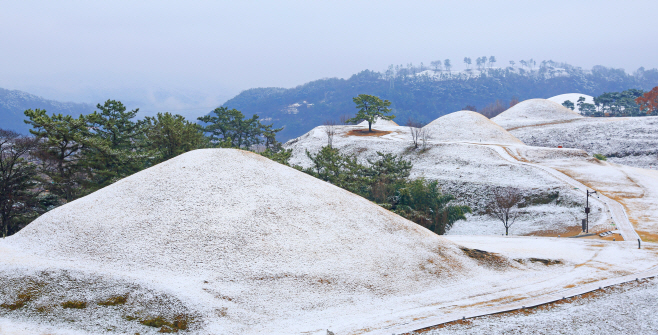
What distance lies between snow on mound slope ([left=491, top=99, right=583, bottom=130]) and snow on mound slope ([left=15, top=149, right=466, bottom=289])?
316ft

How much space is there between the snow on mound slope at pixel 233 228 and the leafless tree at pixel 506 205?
24183 mm

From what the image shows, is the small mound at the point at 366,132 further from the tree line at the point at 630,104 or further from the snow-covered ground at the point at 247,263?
the tree line at the point at 630,104

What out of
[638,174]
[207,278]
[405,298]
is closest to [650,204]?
[638,174]

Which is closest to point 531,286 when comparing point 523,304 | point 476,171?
point 523,304

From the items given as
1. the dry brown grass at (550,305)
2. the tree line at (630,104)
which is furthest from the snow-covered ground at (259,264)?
the tree line at (630,104)

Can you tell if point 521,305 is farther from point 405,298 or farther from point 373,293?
point 373,293

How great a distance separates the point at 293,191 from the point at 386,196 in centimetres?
2405

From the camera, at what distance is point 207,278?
1728 cm

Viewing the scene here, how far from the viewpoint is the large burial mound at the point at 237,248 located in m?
16.3

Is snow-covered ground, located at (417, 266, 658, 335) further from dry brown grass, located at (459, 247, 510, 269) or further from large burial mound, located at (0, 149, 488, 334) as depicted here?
dry brown grass, located at (459, 247, 510, 269)

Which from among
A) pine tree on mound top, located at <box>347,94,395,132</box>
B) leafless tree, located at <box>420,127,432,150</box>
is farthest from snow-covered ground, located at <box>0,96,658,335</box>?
pine tree on mound top, located at <box>347,94,395,132</box>

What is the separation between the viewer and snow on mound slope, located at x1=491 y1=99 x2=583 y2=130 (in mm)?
108500

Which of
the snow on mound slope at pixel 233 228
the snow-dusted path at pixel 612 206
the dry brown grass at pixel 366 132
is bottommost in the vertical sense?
the snow-dusted path at pixel 612 206

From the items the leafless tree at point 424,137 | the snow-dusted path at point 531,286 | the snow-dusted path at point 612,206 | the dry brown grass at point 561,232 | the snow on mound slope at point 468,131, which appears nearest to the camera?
the snow-dusted path at point 531,286
